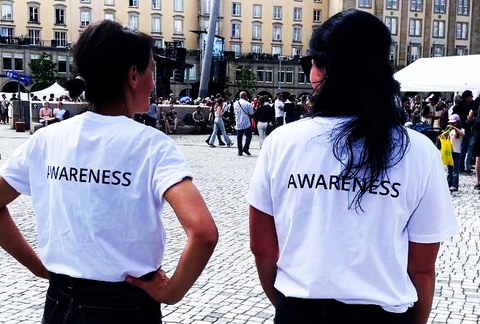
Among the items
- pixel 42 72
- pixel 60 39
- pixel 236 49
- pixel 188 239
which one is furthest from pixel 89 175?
pixel 236 49

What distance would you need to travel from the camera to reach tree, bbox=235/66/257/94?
259ft

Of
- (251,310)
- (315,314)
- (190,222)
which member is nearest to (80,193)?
(190,222)

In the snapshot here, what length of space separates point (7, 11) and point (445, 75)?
69.2 meters

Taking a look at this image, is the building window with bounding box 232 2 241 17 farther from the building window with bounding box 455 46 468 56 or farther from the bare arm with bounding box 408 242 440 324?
the bare arm with bounding box 408 242 440 324

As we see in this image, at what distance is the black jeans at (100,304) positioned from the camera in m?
1.86

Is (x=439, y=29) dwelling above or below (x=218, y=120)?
above

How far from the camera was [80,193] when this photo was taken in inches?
76.7

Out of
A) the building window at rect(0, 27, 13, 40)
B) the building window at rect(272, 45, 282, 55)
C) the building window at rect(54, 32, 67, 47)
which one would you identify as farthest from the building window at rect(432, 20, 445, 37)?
the building window at rect(0, 27, 13, 40)

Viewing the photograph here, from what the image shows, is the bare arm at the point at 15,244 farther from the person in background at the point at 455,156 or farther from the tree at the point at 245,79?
the tree at the point at 245,79

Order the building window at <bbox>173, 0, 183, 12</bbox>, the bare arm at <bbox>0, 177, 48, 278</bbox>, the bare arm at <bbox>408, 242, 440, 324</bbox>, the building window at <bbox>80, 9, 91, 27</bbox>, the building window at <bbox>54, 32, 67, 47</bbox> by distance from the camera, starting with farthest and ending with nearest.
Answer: the building window at <bbox>173, 0, 183, 12</bbox>, the building window at <bbox>80, 9, 91, 27</bbox>, the building window at <bbox>54, 32, 67, 47</bbox>, the bare arm at <bbox>0, 177, 48, 278</bbox>, the bare arm at <bbox>408, 242, 440, 324</bbox>

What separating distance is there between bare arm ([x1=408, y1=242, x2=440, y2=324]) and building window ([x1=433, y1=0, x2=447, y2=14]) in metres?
88.5

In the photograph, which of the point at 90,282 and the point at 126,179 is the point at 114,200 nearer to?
the point at 126,179

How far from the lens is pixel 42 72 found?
69938 mm

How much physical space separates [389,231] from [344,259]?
0.16 metres
